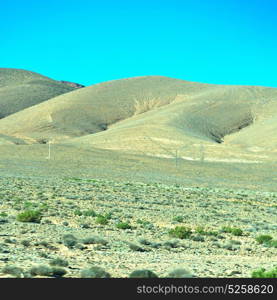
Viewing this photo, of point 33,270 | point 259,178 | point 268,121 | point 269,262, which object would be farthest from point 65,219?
point 268,121

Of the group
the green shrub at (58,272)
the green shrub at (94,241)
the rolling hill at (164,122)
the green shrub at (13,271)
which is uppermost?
the rolling hill at (164,122)

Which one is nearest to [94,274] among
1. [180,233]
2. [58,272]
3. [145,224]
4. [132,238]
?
[58,272]

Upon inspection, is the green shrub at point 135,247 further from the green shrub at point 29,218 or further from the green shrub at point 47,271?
the green shrub at point 29,218

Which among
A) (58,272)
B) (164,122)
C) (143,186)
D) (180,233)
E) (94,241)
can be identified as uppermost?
(164,122)

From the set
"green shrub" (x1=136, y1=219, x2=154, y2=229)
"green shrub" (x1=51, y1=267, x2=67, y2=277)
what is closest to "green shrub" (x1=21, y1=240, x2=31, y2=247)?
"green shrub" (x1=51, y1=267, x2=67, y2=277)

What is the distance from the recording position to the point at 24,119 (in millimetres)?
171125

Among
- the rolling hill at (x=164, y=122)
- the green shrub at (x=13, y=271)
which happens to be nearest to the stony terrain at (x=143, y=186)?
the green shrub at (x=13, y=271)

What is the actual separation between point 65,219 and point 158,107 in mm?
160673

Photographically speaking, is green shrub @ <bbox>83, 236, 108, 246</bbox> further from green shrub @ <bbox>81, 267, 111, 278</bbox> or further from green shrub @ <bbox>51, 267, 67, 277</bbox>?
green shrub @ <bbox>81, 267, 111, 278</bbox>

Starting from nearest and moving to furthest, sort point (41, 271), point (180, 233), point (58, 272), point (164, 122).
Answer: point (41, 271) → point (58, 272) → point (180, 233) → point (164, 122)

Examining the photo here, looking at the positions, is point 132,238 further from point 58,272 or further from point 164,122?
point 164,122

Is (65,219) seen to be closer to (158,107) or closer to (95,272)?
(95,272)
